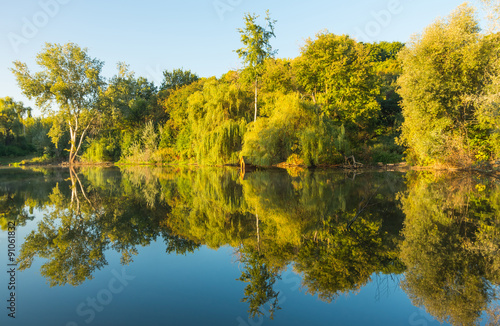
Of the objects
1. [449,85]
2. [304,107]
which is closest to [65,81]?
[304,107]

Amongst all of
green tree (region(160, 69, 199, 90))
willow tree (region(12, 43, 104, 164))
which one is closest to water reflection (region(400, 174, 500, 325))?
willow tree (region(12, 43, 104, 164))

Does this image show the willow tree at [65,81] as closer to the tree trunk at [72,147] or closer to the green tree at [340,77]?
the tree trunk at [72,147]

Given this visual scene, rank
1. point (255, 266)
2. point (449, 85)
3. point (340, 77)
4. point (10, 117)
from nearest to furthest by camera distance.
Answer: point (255, 266) < point (449, 85) < point (340, 77) < point (10, 117)

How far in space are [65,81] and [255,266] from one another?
1603 inches

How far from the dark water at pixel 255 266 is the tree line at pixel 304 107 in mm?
13749

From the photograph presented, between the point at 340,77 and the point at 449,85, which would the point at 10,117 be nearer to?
the point at 340,77

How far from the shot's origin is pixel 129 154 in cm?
4122

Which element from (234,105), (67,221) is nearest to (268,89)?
(234,105)

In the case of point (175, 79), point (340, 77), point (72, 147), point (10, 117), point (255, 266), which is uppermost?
point (175, 79)

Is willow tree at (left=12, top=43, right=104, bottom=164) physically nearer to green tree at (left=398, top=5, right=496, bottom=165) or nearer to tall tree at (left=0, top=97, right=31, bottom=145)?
tall tree at (left=0, top=97, right=31, bottom=145)

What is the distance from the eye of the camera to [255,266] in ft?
13.4

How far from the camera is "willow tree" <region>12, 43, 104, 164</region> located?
113 ft

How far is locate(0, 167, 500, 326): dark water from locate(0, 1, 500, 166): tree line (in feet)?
45.1

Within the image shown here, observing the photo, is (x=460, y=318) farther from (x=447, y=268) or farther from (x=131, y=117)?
(x=131, y=117)
